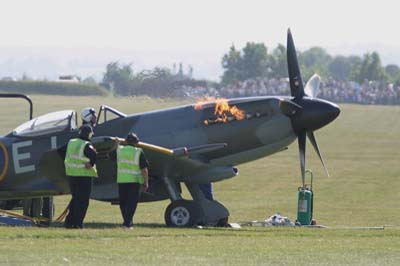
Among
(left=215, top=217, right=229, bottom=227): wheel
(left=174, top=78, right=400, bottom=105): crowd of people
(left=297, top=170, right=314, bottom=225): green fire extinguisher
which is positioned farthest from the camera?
(left=174, top=78, right=400, bottom=105): crowd of people

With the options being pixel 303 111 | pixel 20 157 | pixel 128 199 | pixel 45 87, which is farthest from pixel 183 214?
pixel 45 87

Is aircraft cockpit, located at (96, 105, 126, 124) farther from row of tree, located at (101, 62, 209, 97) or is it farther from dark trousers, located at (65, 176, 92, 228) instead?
row of tree, located at (101, 62, 209, 97)

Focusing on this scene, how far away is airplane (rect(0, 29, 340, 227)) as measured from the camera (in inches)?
760

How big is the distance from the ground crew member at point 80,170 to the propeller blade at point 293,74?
12.0ft

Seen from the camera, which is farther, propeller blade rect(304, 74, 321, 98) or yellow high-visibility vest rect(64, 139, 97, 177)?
propeller blade rect(304, 74, 321, 98)

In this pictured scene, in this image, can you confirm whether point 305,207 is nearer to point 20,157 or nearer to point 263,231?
point 263,231

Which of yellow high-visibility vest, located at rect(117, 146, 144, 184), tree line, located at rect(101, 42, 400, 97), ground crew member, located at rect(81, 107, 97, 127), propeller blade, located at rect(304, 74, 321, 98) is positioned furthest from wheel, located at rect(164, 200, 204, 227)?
tree line, located at rect(101, 42, 400, 97)

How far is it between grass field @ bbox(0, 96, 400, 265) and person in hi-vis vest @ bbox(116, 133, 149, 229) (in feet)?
1.10

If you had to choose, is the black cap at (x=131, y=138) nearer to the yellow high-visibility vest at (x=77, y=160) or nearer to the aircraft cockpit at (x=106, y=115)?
the yellow high-visibility vest at (x=77, y=160)

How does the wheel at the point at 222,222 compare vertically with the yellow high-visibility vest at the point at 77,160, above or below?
below

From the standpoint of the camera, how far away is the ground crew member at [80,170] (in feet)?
58.5

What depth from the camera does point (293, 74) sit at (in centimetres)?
1981

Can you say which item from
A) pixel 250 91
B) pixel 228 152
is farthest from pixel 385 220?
pixel 250 91

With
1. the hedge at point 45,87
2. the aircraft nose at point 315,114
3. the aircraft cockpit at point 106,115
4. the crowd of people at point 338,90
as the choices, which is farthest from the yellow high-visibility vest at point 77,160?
the crowd of people at point 338,90
